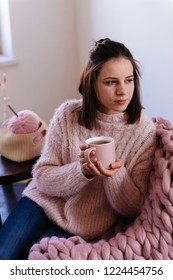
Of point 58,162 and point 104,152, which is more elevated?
point 104,152

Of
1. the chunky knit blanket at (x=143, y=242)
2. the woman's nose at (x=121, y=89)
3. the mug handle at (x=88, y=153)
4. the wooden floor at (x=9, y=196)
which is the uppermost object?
the woman's nose at (x=121, y=89)

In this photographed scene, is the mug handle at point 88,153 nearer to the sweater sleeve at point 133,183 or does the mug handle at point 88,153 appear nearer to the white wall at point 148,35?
the sweater sleeve at point 133,183

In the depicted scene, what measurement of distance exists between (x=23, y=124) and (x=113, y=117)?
1.39 feet

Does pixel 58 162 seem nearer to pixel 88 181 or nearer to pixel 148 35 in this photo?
pixel 88 181

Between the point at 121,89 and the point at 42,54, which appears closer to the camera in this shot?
the point at 121,89

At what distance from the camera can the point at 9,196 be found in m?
2.05

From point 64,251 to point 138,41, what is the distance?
128cm

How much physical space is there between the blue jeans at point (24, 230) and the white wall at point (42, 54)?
121 centimetres

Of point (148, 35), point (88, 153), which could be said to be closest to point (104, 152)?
point (88, 153)

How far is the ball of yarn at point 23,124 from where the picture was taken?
145cm

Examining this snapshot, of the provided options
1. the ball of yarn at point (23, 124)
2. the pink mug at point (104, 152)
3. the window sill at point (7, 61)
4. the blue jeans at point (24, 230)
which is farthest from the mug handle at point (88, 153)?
the window sill at point (7, 61)

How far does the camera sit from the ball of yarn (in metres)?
1.45

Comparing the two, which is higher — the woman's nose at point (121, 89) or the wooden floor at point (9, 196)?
the woman's nose at point (121, 89)

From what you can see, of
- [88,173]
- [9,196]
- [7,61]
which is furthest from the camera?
[7,61]
